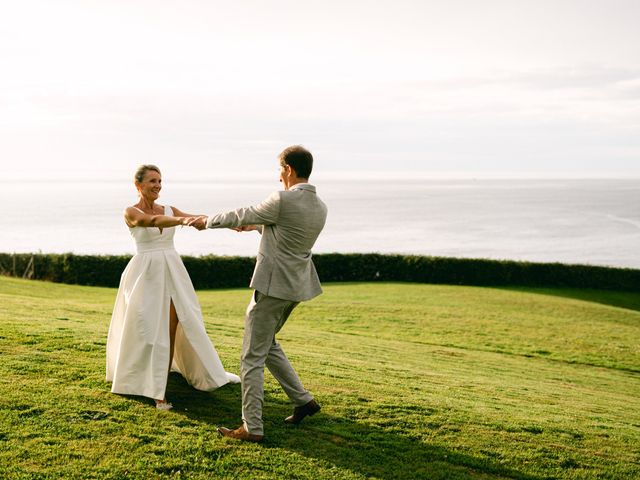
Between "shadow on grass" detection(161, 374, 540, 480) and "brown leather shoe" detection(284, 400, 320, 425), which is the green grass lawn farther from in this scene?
"brown leather shoe" detection(284, 400, 320, 425)

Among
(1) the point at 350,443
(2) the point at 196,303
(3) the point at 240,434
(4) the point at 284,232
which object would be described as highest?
(4) the point at 284,232

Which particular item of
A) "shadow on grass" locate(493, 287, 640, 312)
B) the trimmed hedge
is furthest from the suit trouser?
"shadow on grass" locate(493, 287, 640, 312)

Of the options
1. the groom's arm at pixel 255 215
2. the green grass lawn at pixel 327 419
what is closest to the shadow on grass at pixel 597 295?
the green grass lawn at pixel 327 419

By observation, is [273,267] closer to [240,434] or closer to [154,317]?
[240,434]

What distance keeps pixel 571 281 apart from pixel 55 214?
14107cm

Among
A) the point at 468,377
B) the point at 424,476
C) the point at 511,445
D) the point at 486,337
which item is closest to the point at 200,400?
the point at 424,476

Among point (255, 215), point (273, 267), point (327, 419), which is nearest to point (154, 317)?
point (273, 267)

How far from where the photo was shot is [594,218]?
163625 mm

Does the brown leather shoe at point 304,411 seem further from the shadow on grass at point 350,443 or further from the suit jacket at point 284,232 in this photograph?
the suit jacket at point 284,232

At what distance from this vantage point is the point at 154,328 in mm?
7234

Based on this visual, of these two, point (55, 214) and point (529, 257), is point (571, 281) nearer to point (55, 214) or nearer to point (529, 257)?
point (529, 257)

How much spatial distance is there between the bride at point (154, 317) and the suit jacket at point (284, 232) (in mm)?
1300

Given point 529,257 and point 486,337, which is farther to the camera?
point 529,257

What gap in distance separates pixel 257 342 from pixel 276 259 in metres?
0.89
